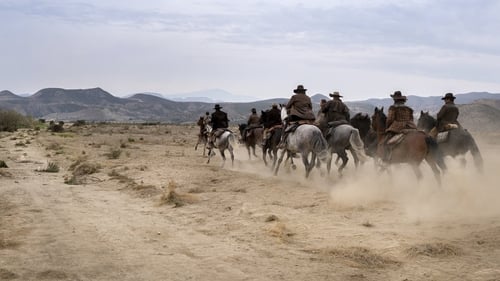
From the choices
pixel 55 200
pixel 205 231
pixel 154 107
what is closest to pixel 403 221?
pixel 205 231

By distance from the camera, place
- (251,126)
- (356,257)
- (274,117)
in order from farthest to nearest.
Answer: (251,126) → (274,117) → (356,257)

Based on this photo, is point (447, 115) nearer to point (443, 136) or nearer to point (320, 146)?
point (443, 136)

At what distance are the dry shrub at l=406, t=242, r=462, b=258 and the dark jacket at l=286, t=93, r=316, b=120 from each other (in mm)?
9192

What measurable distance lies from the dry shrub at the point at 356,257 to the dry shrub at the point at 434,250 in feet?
1.42

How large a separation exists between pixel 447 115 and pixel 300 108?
14.2 ft

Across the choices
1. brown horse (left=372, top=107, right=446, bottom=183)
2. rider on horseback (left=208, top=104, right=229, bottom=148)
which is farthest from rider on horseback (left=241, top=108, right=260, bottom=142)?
brown horse (left=372, top=107, right=446, bottom=183)

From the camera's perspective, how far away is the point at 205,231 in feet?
32.3

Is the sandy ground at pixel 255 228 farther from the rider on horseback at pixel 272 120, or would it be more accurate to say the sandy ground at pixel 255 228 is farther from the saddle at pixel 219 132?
the saddle at pixel 219 132

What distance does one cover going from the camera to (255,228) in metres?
9.94

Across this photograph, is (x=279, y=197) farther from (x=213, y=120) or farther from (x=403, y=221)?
(x=213, y=120)

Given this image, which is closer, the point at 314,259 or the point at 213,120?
the point at 314,259

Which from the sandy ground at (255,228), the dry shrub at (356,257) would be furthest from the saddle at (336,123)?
the dry shrub at (356,257)

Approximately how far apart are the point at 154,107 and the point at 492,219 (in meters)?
193

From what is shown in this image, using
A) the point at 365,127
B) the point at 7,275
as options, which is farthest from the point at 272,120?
the point at 7,275
